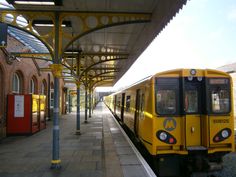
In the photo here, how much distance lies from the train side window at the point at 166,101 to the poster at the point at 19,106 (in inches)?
291

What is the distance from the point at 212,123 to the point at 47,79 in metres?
14.6

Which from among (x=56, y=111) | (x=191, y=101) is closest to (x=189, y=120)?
(x=191, y=101)

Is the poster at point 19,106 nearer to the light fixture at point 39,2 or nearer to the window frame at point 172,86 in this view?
the light fixture at point 39,2

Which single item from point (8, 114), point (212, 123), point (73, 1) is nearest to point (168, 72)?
point (212, 123)

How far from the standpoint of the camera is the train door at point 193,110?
592cm

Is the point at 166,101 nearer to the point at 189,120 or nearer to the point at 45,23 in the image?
the point at 189,120

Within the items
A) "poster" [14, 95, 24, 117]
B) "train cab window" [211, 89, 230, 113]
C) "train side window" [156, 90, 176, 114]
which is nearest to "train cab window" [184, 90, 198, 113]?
"train side window" [156, 90, 176, 114]

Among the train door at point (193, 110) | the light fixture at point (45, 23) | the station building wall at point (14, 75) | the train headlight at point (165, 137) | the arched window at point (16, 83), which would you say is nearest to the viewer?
the train headlight at point (165, 137)

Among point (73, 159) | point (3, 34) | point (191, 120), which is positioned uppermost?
point (3, 34)

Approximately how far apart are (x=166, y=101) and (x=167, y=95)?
0.15 meters

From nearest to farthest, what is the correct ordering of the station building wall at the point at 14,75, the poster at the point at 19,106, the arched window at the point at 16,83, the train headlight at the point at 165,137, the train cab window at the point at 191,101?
the train headlight at the point at 165,137
the train cab window at the point at 191,101
the station building wall at the point at 14,75
the poster at the point at 19,106
the arched window at the point at 16,83

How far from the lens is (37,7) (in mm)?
6285

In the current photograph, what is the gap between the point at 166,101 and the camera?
604cm

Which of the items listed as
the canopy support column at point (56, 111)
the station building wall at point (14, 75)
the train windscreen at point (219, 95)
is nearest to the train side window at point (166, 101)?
the train windscreen at point (219, 95)
